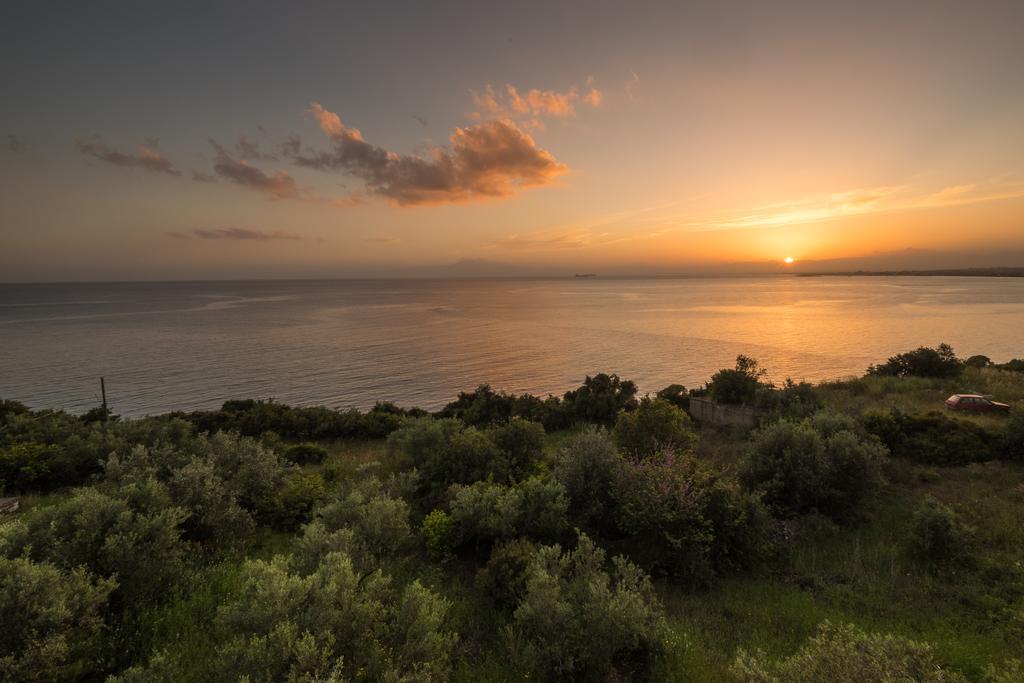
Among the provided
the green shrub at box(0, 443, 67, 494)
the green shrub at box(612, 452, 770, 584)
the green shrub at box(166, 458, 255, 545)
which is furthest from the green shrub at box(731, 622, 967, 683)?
the green shrub at box(0, 443, 67, 494)

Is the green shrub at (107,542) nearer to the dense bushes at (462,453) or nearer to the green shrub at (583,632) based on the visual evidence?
the dense bushes at (462,453)

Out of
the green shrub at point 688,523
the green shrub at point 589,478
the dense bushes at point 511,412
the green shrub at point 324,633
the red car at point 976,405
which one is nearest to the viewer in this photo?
the green shrub at point 324,633

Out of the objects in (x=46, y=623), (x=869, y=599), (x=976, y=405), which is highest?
(x=46, y=623)

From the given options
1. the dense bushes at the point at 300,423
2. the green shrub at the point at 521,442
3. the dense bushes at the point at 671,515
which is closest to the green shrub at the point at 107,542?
the dense bushes at the point at 671,515

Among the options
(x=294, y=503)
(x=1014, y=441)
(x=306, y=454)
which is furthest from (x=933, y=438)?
(x=306, y=454)

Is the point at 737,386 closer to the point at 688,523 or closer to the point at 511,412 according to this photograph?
the point at 511,412

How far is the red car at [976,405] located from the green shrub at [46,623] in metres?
32.8

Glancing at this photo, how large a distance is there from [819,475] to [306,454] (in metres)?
20.4

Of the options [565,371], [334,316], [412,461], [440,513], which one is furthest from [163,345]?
[440,513]

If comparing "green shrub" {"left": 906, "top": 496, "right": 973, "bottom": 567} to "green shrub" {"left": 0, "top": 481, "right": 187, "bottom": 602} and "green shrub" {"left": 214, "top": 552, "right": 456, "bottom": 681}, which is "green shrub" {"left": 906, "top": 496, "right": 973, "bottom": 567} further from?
"green shrub" {"left": 0, "top": 481, "right": 187, "bottom": 602}

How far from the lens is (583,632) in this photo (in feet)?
21.6

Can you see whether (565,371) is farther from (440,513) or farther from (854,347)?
(854,347)

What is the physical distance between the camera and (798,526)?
39.6 ft

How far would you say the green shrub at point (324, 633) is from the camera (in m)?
5.31
